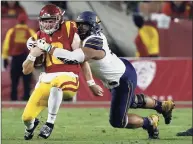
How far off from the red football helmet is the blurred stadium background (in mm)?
5402

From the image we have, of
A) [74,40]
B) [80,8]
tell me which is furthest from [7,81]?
[74,40]

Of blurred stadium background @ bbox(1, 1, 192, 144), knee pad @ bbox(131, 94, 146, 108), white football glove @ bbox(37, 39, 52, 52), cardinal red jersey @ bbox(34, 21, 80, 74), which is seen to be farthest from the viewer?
blurred stadium background @ bbox(1, 1, 192, 144)

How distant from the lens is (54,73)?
323 inches

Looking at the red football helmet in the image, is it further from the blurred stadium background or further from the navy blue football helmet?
the blurred stadium background

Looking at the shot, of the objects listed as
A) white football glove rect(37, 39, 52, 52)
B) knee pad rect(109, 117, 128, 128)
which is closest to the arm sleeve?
white football glove rect(37, 39, 52, 52)

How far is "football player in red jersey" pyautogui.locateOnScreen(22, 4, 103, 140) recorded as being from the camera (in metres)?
8.10

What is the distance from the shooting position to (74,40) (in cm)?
816

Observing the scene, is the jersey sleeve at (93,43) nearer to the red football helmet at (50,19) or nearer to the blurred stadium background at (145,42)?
the red football helmet at (50,19)

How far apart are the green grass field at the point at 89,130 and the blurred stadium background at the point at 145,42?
1.53 metres

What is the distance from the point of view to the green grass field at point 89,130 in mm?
8406

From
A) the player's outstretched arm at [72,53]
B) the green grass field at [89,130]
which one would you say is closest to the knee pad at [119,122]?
the green grass field at [89,130]

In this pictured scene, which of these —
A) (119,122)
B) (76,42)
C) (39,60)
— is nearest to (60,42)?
(76,42)

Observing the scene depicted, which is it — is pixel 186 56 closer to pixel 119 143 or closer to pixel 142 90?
pixel 142 90

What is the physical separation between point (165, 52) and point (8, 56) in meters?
3.02
